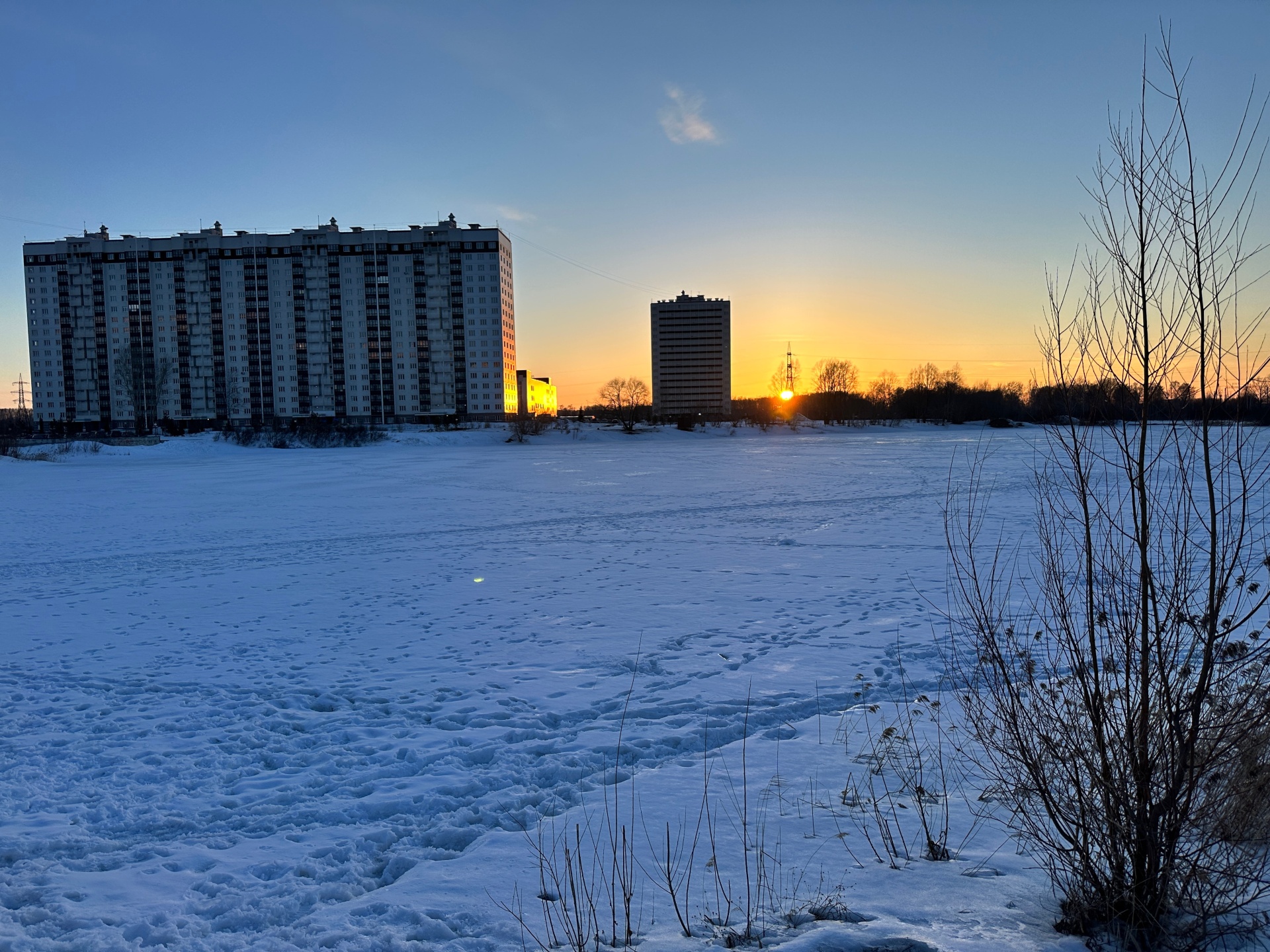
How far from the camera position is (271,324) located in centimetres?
12019

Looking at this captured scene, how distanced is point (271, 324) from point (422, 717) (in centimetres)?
12945

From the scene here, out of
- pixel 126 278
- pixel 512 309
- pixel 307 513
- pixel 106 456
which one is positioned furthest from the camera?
pixel 512 309

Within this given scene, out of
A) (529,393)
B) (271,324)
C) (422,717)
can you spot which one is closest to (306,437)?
(271,324)

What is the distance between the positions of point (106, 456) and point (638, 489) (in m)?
45.6

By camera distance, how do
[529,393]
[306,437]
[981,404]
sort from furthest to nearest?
[529,393], [981,404], [306,437]

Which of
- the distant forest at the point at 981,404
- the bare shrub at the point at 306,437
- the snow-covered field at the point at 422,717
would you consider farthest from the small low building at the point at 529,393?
the snow-covered field at the point at 422,717

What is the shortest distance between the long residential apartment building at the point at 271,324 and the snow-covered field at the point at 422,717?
108m

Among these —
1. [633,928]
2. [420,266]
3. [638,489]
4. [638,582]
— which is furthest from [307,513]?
[420,266]

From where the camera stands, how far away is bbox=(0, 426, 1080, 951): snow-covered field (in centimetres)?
372

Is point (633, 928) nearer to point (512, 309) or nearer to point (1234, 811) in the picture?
point (1234, 811)

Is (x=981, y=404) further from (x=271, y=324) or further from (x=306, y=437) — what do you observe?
(x=271, y=324)

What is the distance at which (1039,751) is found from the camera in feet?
12.4

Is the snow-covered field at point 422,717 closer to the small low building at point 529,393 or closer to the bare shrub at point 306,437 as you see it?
the bare shrub at point 306,437

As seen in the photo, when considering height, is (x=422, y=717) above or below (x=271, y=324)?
below
